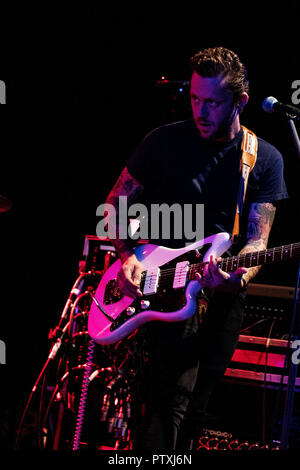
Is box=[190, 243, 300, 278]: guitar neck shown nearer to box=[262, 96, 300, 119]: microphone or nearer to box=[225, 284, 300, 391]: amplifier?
box=[262, 96, 300, 119]: microphone

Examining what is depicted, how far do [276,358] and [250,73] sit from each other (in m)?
2.65

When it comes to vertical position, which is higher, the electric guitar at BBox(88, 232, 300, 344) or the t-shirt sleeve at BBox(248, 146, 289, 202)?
the t-shirt sleeve at BBox(248, 146, 289, 202)

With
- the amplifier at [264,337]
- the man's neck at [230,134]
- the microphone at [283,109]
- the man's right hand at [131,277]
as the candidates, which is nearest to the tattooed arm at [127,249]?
the man's right hand at [131,277]

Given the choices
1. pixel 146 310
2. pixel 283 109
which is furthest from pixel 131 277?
pixel 283 109

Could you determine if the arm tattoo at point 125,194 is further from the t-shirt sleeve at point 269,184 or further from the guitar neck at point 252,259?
the t-shirt sleeve at point 269,184

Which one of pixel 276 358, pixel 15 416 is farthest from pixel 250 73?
pixel 15 416

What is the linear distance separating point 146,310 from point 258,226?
0.82 m

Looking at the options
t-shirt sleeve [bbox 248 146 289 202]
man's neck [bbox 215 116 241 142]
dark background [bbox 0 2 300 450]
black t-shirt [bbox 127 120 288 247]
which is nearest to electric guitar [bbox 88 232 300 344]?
black t-shirt [bbox 127 120 288 247]

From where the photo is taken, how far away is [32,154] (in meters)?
5.13

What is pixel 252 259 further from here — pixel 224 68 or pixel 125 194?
pixel 224 68

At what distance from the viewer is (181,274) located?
9.21 ft

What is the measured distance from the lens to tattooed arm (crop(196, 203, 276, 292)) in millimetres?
2613

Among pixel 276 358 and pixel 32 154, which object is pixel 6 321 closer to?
pixel 32 154

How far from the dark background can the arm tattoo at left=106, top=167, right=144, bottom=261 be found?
5.71 ft
